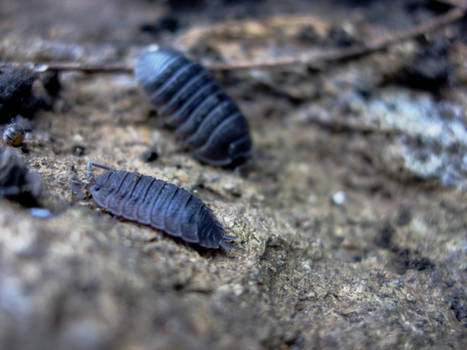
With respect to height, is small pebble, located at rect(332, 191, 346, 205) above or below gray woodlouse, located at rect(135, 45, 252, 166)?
below

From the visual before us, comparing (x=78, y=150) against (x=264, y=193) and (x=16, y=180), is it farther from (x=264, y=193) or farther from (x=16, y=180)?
(x=264, y=193)

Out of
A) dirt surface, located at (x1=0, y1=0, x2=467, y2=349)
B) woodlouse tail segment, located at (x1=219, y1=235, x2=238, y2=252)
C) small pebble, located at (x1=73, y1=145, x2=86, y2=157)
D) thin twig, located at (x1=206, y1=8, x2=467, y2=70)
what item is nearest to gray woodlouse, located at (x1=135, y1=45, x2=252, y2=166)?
dirt surface, located at (x1=0, y1=0, x2=467, y2=349)

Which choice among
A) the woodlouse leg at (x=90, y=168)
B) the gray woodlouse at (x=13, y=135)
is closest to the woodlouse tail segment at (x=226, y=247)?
the woodlouse leg at (x=90, y=168)

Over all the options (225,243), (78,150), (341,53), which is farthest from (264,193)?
(341,53)

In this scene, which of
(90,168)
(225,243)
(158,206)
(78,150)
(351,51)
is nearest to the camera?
(158,206)

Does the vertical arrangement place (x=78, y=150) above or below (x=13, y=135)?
below

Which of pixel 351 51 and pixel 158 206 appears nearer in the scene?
pixel 158 206

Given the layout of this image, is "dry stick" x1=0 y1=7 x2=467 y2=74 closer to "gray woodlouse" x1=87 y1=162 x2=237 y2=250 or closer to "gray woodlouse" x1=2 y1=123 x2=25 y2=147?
"gray woodlouse" x1=2 y1=123 x2=25 y2=147

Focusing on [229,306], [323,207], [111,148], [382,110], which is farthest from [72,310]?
[382,110]
